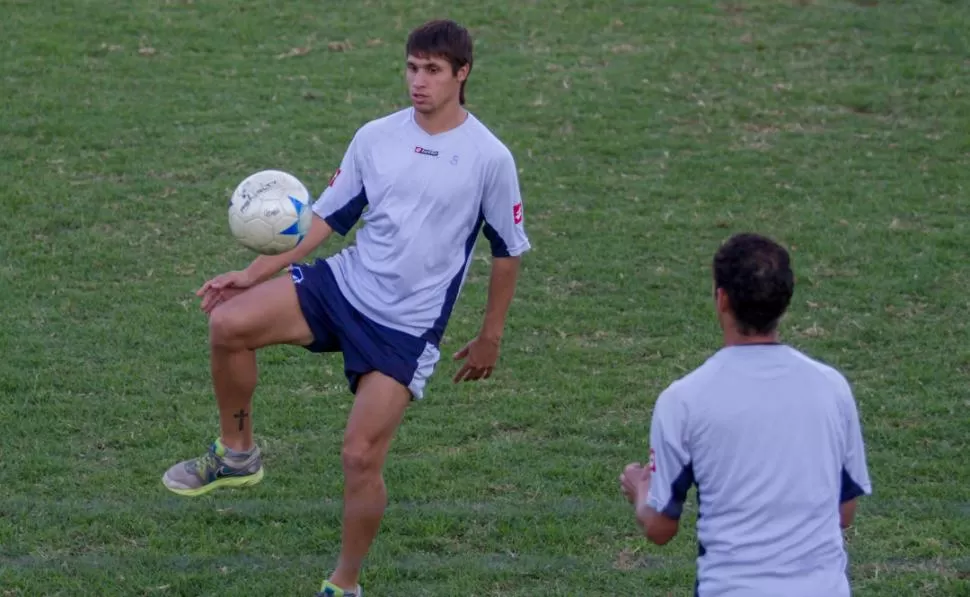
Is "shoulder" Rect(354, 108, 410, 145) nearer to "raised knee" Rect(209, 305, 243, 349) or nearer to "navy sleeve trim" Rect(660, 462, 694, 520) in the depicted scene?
"raised knee" Rect(209, 305, 243, 349)

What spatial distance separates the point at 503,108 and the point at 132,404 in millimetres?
5924

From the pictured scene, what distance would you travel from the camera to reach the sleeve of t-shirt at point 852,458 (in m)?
3.50

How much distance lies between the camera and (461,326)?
821cm

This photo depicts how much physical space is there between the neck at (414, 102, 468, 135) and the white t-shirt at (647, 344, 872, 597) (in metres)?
2.07

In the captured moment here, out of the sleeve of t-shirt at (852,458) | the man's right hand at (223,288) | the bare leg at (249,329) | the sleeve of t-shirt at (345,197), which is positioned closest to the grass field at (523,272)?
the bare leg at (249,329)

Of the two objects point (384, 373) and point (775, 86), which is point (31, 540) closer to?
point (384, 373)

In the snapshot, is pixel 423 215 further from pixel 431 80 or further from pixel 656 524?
pixel 656 524

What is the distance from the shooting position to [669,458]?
346 cm

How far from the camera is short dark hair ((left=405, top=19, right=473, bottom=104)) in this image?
5.12 meters

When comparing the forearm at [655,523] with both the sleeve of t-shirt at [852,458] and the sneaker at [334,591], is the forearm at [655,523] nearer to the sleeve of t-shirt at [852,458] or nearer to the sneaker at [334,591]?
the sleeve of t-shirt at [852,458]

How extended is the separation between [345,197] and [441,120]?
481 millimetres

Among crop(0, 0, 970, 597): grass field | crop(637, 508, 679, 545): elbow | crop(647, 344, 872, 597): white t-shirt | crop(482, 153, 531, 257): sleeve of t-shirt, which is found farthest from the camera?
crop(0, 0, 970, 597): grass field

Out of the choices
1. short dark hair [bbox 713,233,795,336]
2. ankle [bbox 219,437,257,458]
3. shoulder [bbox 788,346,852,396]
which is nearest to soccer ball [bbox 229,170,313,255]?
ankle [bbox 219,437,257,458]

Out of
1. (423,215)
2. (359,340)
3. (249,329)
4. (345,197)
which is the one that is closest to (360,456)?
(359,340)
